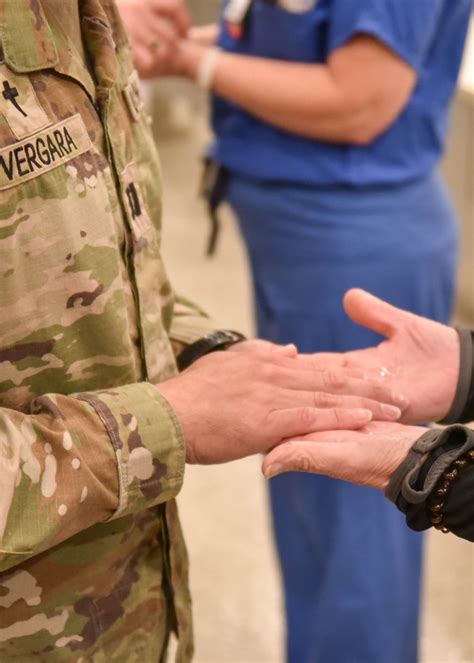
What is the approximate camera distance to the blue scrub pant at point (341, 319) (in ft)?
5.49

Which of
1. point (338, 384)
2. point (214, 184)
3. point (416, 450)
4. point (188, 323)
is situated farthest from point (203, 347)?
point (214, 184)

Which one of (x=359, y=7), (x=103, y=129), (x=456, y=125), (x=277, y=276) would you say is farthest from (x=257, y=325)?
(x=456, y=125)

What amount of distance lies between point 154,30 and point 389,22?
40cm

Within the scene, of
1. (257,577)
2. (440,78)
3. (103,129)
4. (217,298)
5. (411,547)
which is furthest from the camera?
(217,298)

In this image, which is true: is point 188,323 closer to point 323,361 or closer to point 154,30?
point 323,361

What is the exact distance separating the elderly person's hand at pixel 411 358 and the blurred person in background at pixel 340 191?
52 centimetres

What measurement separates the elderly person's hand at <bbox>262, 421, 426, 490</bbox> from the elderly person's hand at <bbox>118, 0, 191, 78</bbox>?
898mm

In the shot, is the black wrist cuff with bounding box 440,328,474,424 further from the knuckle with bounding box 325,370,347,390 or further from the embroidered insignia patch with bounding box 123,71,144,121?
the embroidered insignia patch with bounding box 123,71,144,121

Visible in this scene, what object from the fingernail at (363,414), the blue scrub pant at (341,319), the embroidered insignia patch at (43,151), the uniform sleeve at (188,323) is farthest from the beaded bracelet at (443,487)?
the blue scrub pant at (341,319)

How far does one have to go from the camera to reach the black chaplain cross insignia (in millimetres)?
805

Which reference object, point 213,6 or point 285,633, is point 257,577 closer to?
point 285,633

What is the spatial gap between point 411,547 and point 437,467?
983 millimetres

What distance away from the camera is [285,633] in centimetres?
195

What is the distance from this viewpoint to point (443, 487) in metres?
0.90
